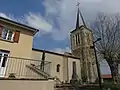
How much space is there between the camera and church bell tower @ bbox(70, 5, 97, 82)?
113 ft

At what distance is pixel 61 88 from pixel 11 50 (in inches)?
258

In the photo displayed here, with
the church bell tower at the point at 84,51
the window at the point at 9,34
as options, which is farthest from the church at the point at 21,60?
the church bell tower at the point at 84,51

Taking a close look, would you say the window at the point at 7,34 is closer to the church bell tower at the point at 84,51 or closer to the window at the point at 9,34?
the window at the point at 9,34

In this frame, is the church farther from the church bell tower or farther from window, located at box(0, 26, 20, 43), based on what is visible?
the church bell tower

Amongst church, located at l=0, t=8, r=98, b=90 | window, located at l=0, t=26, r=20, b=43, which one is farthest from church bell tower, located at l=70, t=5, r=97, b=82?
window, located at l=0, t=26, r=20, b=43

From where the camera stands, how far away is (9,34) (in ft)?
47.0

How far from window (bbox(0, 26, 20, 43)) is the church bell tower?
1956 centimetres

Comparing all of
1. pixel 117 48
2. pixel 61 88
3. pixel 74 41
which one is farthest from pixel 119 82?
pixel 74 41

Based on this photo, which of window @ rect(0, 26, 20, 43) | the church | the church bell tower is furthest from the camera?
the church bell tower

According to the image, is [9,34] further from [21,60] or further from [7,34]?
[21,60]

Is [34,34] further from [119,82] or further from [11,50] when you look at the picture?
[119,82]

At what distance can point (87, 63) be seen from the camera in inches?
1419

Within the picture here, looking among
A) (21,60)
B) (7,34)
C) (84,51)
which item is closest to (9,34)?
(7,34)

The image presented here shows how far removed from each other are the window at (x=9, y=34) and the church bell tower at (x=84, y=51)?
19556 mm
